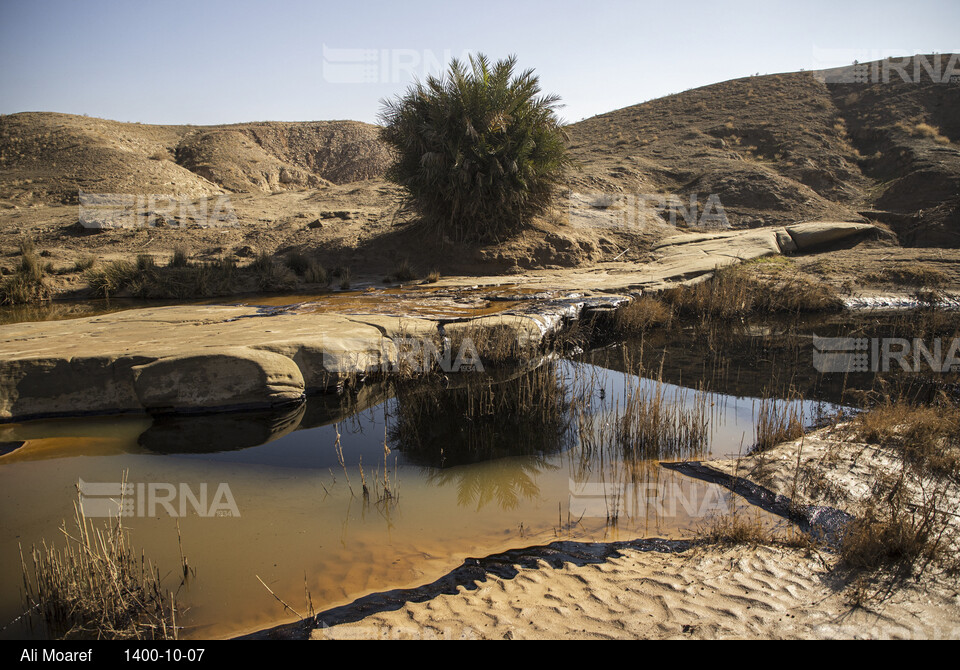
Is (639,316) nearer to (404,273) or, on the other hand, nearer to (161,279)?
(404,273)

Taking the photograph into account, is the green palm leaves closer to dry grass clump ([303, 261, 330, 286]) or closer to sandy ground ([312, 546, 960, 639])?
Result: dry grass clump ([303, 261, 330, 286])

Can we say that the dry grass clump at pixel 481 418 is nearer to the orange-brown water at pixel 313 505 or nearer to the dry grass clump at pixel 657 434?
the orange-brown water at pixel 313 505

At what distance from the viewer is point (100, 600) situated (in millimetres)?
2705

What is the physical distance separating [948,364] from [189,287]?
37.1 ft

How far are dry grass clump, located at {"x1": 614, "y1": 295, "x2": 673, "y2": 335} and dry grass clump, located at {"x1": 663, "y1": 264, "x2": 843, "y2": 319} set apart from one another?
66 cm

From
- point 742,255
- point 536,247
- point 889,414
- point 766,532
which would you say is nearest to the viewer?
point 766,532

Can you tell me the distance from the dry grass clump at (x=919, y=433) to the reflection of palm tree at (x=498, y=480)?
2.42m

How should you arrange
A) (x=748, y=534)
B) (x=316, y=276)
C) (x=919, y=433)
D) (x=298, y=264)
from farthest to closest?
(x=298, y=264)
(x=316, y=276)
(x=919, y=433)
(x=748, y=534)

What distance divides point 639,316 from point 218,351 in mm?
5724

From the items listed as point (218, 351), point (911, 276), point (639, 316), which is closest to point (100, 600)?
point (218, 351)

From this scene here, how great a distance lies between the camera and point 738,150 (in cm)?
1941

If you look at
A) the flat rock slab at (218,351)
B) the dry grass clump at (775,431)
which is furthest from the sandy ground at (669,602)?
the flat rock slab at (218,351)
